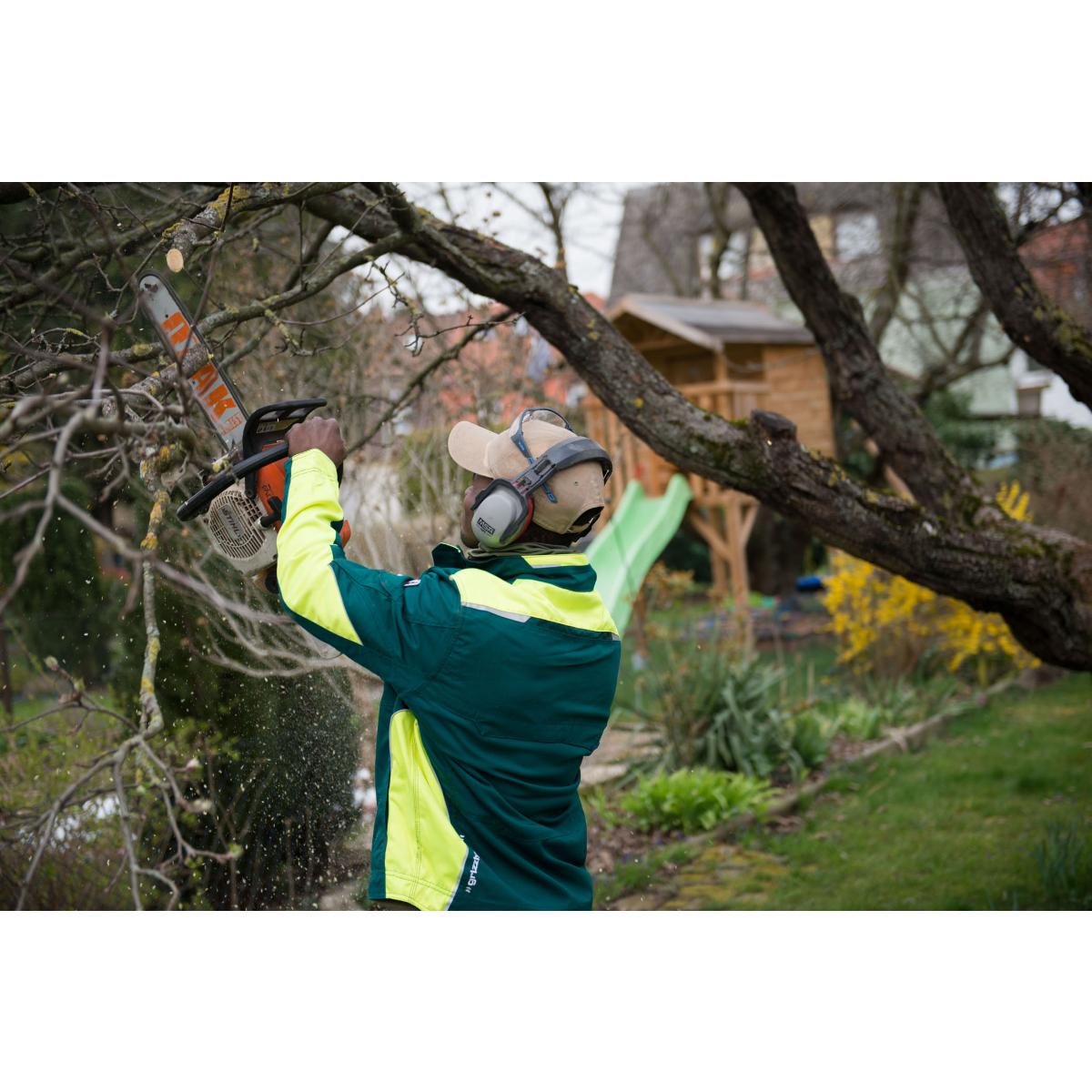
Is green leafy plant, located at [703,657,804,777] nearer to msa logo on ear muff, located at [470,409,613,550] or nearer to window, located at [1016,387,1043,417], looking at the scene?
msa logo on ear muff, located at [470,409,613,550]

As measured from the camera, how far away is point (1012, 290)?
4.76 m

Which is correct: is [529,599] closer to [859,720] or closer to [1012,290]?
[1012,290]

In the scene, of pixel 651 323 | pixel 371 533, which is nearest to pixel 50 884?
pixel 371 533

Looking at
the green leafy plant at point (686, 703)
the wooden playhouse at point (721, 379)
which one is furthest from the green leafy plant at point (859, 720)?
the wooden playhouse at point (721, 379)

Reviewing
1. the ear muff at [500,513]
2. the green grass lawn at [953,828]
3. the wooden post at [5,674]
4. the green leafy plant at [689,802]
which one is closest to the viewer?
the ear muff at [500,513]

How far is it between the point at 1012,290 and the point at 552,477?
3235 mm

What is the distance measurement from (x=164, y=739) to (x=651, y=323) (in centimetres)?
756

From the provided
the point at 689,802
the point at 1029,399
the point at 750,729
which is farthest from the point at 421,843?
the point at 1029,399

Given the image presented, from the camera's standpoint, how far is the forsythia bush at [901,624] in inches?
332

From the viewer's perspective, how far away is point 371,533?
535cm

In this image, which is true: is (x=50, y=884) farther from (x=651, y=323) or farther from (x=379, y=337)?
(x=651, y=323)

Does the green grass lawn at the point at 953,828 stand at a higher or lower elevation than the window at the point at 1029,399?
lower

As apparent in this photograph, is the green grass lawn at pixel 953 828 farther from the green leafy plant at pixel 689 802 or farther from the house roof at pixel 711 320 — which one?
the house roof at pixel 711 320

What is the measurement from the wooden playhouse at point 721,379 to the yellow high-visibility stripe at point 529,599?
7071 millimetres
